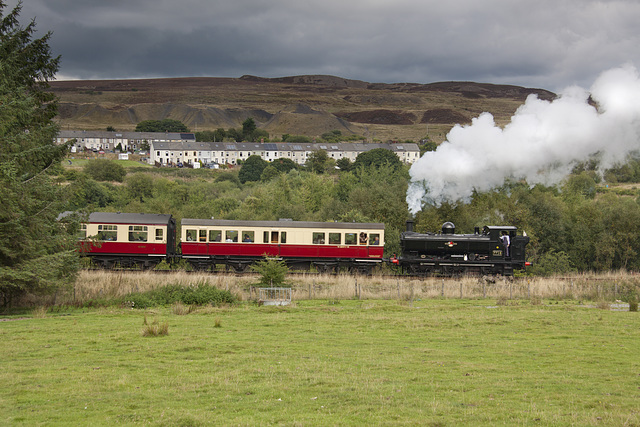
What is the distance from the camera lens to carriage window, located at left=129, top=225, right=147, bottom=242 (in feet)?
128

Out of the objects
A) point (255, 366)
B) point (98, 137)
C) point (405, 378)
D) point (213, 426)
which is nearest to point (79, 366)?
point (255, 366)

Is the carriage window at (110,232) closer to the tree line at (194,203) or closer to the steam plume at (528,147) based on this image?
the tree line at (194,203)

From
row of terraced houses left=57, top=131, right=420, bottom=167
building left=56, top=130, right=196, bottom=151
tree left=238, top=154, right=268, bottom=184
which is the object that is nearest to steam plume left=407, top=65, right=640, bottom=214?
tree left=238, top=154, right=268, bottom=184

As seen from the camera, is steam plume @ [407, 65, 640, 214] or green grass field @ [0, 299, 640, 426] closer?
green grass field @ [0, 299, 640, 426]

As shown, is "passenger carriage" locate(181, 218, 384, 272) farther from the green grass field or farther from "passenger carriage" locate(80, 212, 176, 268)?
the green grass field

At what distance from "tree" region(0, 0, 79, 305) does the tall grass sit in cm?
313

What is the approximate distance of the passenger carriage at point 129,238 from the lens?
1532 inches

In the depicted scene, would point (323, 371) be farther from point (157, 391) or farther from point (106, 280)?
point (106, 280)

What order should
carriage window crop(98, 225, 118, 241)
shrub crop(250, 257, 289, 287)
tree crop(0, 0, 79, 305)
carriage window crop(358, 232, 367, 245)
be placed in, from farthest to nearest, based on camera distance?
carriage window crop(358, 232, 367, 245) → carriage window crop(98, 225, 118, 241) → shrub crop(250, 257, 289, 287) → tree crop(0, 0, 79, 305)

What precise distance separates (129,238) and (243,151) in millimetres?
139020

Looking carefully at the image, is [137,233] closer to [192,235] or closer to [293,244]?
[192,235]

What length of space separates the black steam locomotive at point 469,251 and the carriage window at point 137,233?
18.1 meters

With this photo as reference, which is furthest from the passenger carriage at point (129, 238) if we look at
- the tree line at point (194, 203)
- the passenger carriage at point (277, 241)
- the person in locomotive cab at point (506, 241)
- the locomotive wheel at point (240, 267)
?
the person in locomotive cab at point (506, 241)

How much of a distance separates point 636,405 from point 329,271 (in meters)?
29.0
